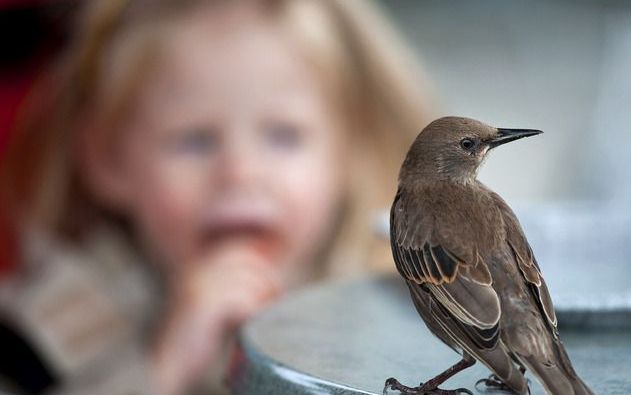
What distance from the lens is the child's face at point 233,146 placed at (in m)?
1.68

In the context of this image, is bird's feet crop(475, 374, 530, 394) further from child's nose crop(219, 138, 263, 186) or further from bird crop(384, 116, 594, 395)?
child's nose crop(219, 138, 263, 186)

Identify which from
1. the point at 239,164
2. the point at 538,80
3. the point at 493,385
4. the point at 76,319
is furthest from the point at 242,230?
the point at 538,80

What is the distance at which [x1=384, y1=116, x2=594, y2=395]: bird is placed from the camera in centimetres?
56

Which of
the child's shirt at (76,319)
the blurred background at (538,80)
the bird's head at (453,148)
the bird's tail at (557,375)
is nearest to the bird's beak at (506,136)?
the bird's head at (453,148)

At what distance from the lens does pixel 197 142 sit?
1696 mm

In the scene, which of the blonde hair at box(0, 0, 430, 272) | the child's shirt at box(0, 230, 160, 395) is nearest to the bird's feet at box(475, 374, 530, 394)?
the blonde hair at box(0, 0, 430, 272)

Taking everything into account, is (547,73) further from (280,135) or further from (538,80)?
(280,135)

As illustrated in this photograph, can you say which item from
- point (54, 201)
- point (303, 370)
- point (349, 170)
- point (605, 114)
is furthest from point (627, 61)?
point (303, 370)

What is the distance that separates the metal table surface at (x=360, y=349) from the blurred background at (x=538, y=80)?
0.32 m

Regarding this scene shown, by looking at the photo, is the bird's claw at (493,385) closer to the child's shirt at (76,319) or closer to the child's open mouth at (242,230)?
the child's open mouth at (242,230)

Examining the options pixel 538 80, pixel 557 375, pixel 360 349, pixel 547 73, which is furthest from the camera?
pixel 547 73

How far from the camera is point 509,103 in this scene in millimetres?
3084

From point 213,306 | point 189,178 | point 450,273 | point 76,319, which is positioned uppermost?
point 450,273

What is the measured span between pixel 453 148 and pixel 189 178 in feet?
3.93
